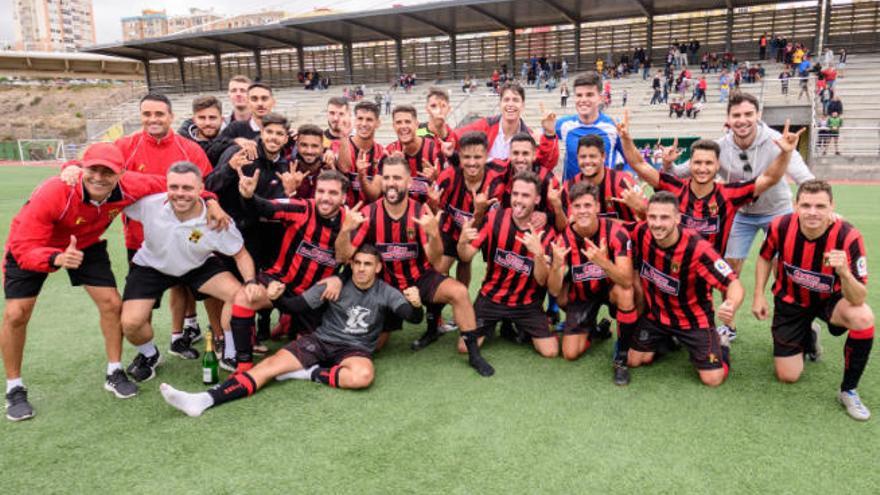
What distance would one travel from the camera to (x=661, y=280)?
156 inches

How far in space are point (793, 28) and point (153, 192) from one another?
30756 mm

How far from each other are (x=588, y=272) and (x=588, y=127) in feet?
4.92

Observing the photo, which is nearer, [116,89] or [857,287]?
[857,287]

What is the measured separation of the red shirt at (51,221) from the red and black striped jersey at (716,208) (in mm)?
4035

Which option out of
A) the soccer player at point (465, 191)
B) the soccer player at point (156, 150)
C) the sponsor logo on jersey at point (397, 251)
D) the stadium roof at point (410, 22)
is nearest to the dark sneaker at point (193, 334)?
the soccer player at point (156, 150)

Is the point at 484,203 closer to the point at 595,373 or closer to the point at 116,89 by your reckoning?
the point at 595,373

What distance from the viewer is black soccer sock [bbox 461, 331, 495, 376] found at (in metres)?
3.96

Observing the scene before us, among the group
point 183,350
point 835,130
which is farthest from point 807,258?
point 835,130

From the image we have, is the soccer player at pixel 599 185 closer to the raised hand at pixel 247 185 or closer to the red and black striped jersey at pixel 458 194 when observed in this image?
the red and black striped jersey at pixel 458 194

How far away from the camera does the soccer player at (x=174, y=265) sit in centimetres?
389

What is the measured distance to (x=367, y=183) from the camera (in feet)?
16.2

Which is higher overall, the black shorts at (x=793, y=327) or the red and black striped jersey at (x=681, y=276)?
the red and black striped jersey at (x=681, y=276)

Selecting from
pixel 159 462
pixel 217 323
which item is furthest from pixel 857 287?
pixel 217 323

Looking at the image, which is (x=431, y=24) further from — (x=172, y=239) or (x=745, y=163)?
(x=172, y=239)
